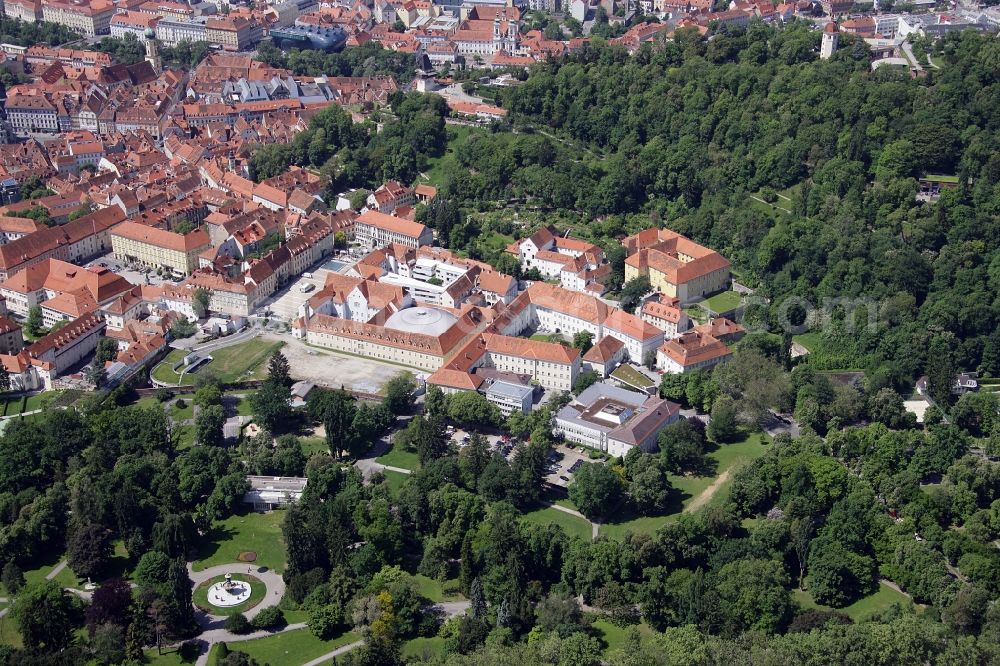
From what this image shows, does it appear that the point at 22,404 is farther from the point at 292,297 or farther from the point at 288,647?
the point at 288,647

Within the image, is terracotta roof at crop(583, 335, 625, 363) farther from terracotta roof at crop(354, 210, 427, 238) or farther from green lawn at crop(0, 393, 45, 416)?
green lawn at crop(0, 393, 45, 416)

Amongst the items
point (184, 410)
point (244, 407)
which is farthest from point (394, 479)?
point (184, 410)

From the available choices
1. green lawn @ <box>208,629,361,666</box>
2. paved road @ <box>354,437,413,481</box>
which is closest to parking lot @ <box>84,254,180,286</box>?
paved road @ <box>354,437,413,481</box>

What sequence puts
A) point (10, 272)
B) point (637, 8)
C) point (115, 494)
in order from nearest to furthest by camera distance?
point (115, 494) → point (10, 272) → point (637, 8)

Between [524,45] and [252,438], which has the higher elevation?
[524,45]

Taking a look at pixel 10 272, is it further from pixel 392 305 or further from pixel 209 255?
pixel 392 305

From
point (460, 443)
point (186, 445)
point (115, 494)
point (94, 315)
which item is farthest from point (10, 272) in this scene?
point (460, 443)
